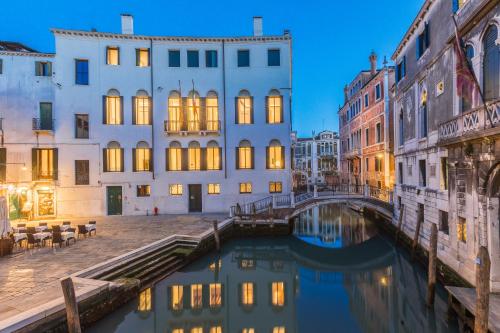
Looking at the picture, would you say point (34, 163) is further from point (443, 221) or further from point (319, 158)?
point (319, 158)

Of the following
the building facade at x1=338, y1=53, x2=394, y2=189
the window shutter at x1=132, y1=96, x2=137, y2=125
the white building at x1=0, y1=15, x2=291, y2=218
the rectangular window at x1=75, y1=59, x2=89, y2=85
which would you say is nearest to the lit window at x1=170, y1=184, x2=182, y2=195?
the white building at x1=0, y1=15, x2=291, y2=218

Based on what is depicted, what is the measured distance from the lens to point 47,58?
808 inches

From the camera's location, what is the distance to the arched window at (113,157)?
2089 cm

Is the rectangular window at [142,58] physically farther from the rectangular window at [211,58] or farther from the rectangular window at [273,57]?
the rectangular window at [273,57]

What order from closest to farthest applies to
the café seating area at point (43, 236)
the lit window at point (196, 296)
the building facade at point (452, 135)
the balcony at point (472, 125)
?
the balcony at point (472, 125) < the building facade at point (452, 135) < the lit window at point (196, 296) < the café seating area at point (43, 236)

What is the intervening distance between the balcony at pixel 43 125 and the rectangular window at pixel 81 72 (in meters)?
3.33

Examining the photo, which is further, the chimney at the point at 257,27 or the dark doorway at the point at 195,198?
the chimney at the point at 257,27

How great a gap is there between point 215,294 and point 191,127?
1296cm

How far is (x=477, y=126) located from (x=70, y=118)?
2249cm

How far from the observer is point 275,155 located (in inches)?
853

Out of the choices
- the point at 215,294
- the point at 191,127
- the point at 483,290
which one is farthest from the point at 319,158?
the point at 483,290

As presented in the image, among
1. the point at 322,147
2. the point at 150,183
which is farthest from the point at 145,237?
the point at 322,147

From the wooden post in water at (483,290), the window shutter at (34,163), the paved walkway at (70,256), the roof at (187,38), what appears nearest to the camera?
the wooden post in water at (483,290)

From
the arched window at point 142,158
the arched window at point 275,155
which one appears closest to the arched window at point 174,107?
the arched window at point 142,158
